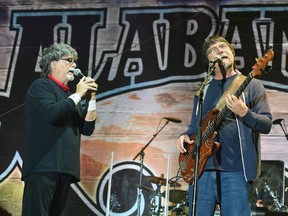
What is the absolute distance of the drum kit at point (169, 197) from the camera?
203 inches

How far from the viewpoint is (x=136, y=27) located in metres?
5.68

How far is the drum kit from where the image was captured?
5152 millimetres

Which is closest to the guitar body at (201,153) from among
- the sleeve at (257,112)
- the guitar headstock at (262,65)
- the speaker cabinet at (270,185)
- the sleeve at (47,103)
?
the sleeve at (257,112)

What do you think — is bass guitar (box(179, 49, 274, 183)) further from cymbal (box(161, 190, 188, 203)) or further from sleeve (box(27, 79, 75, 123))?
cymbal (box(161, 190, 188, 203))

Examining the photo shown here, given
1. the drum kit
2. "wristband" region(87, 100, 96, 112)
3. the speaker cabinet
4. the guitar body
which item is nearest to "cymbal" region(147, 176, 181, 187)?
the drum kit

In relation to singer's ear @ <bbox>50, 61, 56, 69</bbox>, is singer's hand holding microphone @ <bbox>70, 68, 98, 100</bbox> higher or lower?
lower

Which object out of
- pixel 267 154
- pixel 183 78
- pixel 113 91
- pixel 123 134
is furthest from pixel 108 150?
pixel 267 154

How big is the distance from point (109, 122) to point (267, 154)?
1.61 meters

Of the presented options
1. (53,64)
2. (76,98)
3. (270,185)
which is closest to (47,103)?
(76,98)

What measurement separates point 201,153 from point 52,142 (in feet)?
3.01

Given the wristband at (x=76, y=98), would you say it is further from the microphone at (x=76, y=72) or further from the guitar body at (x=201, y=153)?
the guitar body at (x=201, y=153)

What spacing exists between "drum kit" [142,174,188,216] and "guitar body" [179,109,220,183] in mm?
1694

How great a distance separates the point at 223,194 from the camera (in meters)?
3.10

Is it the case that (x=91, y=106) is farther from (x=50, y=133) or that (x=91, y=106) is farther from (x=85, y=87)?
(x=50, y=133)
